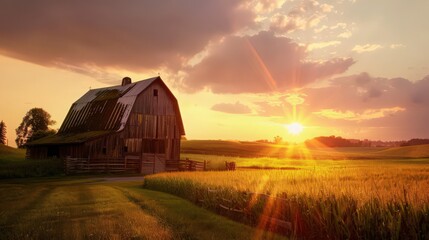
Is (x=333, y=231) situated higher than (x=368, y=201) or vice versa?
(x=368, y=201)

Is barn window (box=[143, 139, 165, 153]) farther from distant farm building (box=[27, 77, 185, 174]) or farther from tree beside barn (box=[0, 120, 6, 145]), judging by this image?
tree beside barn (box=[0, 120, 6, 145])

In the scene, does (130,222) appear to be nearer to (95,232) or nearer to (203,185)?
(95,232)

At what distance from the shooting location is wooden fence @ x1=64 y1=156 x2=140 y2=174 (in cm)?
4388

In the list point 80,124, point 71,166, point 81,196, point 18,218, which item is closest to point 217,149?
point 80,124

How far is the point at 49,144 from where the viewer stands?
53906 mm

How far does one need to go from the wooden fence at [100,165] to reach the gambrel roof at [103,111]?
3193mm

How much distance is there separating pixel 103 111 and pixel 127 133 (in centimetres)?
681

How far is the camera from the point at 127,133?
4888 cm

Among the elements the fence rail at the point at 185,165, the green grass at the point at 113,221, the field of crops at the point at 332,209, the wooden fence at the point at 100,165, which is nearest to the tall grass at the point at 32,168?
the wooden fence at the point at 100,165

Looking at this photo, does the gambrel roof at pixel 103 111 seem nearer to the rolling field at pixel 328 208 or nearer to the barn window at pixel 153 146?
the barn window at pixel 153 146

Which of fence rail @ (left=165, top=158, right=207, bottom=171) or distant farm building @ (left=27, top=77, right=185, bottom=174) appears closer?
distant farm building @ (left=27, top=77, right=185, bottom=174)

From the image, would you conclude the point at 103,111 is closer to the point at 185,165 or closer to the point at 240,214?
the point at 185,165

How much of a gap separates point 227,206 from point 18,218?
809 cm

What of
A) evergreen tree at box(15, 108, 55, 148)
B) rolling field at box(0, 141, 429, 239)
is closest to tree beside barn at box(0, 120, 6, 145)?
evergreen tree at box(15, 108, 55, 148)
